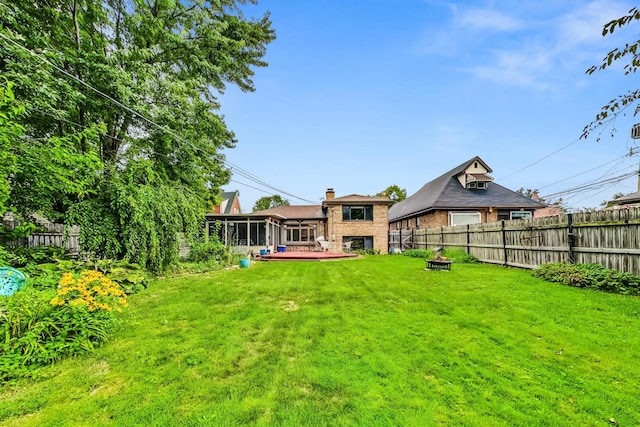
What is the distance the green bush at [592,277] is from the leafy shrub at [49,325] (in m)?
8.85

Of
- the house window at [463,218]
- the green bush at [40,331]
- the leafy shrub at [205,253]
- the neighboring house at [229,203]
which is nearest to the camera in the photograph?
the green bush at [40,331]

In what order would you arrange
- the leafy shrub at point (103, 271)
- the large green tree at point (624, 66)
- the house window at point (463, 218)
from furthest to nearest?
the house window at point (463, 218)
the leafy shrub at point (103, 271)
the large green tree at point (624, 66)

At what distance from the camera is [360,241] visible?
20484 millimetres

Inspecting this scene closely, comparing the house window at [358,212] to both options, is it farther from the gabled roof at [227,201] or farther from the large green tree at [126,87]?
the gabled roof at [227,201]

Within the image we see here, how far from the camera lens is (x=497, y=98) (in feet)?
44.1

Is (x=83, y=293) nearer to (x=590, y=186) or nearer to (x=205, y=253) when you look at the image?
(x=205, y=253)

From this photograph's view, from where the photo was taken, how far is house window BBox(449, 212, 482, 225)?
18.3m

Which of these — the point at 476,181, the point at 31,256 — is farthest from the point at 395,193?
the point at 31,256

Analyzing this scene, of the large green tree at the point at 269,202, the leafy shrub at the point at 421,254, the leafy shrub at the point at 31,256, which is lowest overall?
the leafy shrub at the point at 421,254

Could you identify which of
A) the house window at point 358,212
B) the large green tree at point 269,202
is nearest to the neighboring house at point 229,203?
the large green tree at point 269,202

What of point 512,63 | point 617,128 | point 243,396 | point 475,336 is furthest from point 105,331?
point 512,63

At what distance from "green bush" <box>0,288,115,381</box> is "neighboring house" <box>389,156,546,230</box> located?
58.3 ft

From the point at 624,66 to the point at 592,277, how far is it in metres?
6.57

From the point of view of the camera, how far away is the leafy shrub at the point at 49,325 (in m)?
2.86
